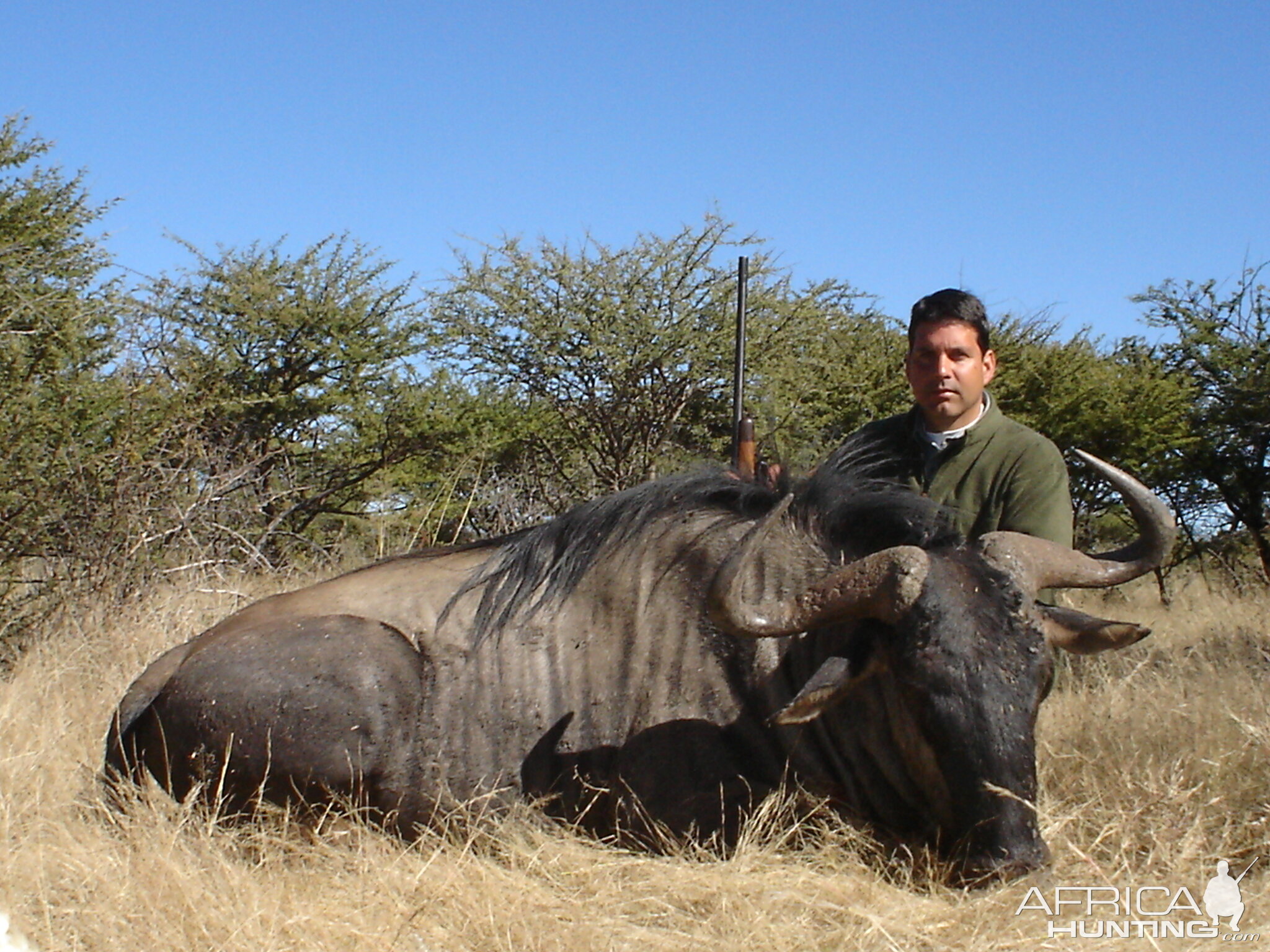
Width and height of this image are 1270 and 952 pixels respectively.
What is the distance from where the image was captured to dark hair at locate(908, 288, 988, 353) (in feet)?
14.3

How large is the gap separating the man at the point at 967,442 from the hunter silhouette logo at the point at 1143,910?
120 centimetres

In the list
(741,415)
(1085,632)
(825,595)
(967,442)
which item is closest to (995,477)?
(967,442)

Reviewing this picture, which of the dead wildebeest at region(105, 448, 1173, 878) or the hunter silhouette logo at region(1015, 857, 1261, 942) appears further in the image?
the dead wildebeest at region(105, 448, 1173, 878)

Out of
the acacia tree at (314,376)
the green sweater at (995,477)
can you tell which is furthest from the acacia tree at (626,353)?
the green sweater at (995,477)

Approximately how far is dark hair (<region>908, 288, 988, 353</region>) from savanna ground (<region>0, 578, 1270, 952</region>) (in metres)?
1.58

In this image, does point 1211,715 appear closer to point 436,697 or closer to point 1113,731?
point 1113,731

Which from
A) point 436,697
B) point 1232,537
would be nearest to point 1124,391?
point 1232,537

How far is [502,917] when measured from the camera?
310 cm

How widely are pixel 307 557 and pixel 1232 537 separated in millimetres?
8644

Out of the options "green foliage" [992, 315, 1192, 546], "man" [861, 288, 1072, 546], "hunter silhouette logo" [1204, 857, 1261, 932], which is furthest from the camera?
"green foliage" [992, 315, 1192, 546]

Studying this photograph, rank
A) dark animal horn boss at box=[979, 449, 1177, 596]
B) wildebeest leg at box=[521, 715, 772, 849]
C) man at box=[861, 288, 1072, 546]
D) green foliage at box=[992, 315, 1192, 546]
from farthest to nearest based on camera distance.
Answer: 1. green foliage at box=[992, 315, 1192, 546]
2. man at box=[861, 288, 1072, 546]
3. wildebeest leg at box=[521, 715, 772, 849]
4. dark animal horn boss at box=[979, 449, 1177, 596]

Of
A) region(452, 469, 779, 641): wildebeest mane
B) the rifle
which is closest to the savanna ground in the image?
region(452, 469, 779, 641): wildebeest mane

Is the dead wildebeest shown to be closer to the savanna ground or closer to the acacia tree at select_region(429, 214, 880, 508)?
the savanna ground

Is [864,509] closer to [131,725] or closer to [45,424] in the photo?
[131,725]
